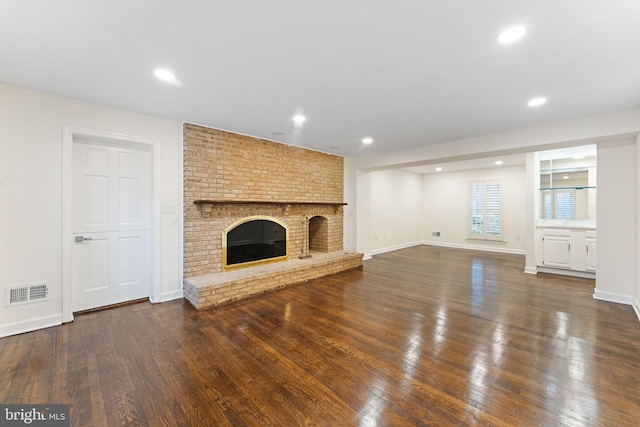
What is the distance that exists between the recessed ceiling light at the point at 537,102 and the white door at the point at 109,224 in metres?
4.86

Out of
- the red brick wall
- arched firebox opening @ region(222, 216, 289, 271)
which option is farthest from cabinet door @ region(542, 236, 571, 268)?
arched firebox opening @ region(222, 216, 289, 271)

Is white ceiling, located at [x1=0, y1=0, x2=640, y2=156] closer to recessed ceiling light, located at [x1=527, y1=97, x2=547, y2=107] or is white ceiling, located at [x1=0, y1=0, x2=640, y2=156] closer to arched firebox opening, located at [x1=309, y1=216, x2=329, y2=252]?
recessed ceiling light, located at [x1=527, y1=97, x2=547, y2=107]

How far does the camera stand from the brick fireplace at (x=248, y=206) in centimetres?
388

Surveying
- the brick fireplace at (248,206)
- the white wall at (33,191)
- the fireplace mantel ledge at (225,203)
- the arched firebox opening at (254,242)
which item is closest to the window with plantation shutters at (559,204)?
the brick fireplace at (248,206)

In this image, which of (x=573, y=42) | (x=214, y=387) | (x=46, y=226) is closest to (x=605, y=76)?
(x=573, y=42)

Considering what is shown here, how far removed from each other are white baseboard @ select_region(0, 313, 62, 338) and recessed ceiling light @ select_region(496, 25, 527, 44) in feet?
16.1

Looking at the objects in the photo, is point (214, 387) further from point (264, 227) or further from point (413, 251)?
point (413, 251)

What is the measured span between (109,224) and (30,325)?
1261mm

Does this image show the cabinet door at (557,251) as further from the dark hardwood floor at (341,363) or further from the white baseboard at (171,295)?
the white baseboard at (171,295)

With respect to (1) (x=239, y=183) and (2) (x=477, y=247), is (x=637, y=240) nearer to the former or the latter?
(2) (x=477, y=247)

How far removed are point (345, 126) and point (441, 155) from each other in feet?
6.92

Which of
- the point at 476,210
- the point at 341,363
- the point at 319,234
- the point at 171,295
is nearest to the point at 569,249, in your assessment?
the point at 476,210

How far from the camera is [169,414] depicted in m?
1.69

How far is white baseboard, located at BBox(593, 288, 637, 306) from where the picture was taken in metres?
3.64
